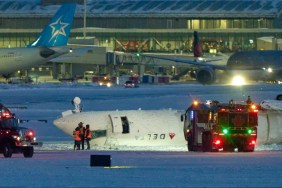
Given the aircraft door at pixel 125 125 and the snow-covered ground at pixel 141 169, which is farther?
the aircraft door at pixel 125 125

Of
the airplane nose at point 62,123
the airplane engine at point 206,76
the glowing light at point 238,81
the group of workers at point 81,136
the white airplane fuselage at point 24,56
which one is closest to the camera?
the group of workers at point 81,136

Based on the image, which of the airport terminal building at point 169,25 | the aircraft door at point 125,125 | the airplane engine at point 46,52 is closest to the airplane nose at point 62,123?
the aircraft door at point 125,125

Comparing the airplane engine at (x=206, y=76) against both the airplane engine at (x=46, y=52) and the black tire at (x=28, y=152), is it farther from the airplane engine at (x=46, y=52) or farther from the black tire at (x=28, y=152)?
the black tire at (x=28, y=152)

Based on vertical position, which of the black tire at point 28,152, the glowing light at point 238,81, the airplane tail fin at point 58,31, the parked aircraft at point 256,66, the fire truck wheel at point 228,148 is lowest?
the fire truck wheel at point 228,148

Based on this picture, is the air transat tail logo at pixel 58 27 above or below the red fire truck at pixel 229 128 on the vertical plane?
above

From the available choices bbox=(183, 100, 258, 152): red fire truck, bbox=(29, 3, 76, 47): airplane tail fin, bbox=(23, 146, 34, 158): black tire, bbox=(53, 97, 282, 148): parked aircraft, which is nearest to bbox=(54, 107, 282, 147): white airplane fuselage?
bbox=(53, 97, 282, 148): parked aircraft

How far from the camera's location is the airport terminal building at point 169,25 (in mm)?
183125

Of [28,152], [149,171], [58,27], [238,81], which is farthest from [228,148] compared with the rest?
[238,81]

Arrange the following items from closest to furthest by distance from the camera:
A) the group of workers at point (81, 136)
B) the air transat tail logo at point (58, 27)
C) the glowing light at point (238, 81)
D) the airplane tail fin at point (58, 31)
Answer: the group of workers at point (81, 136) → the airplane tail fin at point (58, 31) → the air transat tail logo at point (58, 27) → the glowing light at point (238, 81)

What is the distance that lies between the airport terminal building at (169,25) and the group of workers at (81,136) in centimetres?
12280

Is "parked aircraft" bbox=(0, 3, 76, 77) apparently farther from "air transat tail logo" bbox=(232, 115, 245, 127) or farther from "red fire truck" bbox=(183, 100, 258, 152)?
"air transat tail logo" bbox=(232, 115, 245, 127)

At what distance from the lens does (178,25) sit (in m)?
194

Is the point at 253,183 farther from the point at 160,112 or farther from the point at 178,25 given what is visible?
the point at 178,25

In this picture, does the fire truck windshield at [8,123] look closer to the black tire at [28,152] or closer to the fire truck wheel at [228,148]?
the black tire at [28,152]
